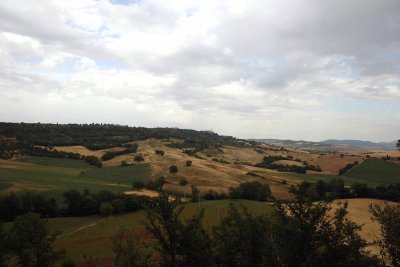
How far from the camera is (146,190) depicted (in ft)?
345

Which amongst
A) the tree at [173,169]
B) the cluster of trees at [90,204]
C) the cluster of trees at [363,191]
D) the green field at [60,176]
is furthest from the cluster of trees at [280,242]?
the tree at [173,169]

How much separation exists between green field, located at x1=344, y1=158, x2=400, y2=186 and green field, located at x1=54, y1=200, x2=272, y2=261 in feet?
220

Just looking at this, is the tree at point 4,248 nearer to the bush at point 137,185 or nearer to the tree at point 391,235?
the tree at point 391,235

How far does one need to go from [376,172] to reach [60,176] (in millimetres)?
115909

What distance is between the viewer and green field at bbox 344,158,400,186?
5113 inches

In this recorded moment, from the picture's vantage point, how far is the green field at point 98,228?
5295 cm

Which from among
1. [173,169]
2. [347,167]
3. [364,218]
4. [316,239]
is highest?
[316,239]

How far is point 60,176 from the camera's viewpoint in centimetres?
11612

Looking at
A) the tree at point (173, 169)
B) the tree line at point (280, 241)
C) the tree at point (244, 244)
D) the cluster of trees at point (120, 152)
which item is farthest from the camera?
the cluster of trees at point (120, 152)

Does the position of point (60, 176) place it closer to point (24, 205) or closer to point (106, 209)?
point (24, 205)

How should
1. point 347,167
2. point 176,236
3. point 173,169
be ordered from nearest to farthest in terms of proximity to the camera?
1. point 176,236
2. point 173,169
3. point 347,167

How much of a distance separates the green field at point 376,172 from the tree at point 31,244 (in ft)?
379

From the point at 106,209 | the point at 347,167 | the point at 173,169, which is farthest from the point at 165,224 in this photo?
the point at 347,167

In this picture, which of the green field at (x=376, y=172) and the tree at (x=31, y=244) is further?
the green field at (x=376, y=172)
